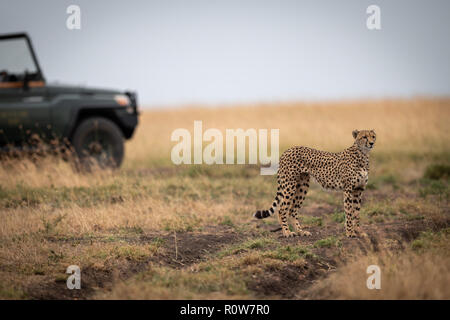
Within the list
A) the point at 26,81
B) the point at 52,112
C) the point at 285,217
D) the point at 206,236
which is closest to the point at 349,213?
the point at 285,217

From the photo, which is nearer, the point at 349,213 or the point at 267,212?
the point at 349,213

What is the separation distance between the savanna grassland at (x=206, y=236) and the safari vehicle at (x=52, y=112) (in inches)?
19.8

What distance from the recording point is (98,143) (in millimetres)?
10156

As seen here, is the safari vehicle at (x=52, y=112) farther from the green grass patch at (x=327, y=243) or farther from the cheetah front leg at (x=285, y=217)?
the green grass patch at (x=327, y=243)

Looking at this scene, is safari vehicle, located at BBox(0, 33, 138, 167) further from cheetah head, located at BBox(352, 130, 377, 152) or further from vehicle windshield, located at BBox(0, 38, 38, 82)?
cheetah head, located at BBox(352, 130, 377, 152)

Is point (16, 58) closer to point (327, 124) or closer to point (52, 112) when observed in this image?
point (52, 112)

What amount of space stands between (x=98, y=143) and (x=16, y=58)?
226 cm

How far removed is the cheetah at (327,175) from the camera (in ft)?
18.3

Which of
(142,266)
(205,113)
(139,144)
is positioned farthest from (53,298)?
(205,113)

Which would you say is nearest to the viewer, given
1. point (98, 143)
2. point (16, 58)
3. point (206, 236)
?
point (206, 236)

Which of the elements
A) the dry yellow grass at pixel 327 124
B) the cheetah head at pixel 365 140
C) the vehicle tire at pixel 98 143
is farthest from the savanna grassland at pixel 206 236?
the dry yellow grass at pixel 327 124

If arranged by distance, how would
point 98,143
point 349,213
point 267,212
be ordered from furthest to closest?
point 98,143, point 267,212, point 349,213

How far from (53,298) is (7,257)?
1.17 m

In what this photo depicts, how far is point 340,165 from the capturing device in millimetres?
5680
